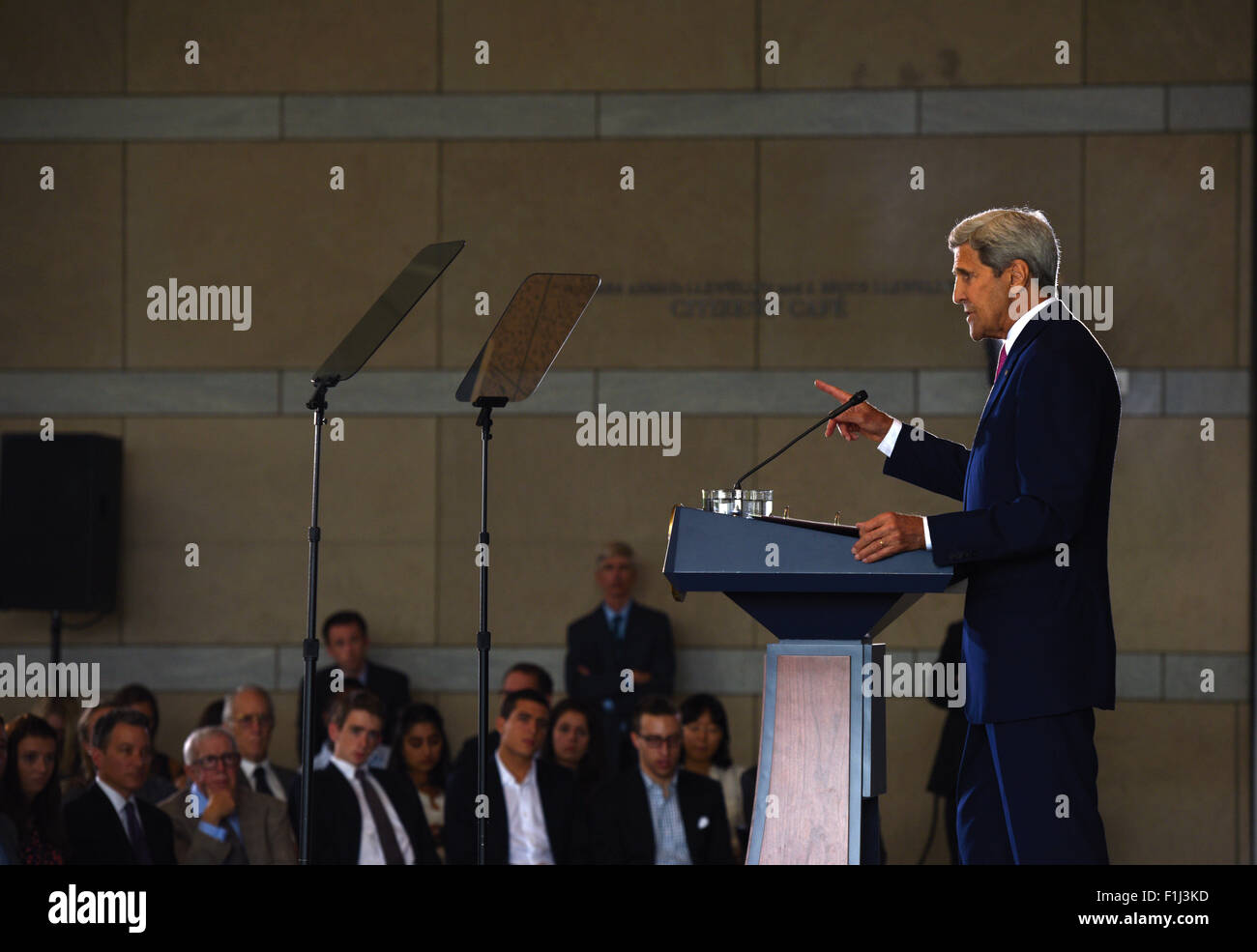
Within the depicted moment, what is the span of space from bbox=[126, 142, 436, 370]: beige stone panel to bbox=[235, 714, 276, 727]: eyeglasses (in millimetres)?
2120

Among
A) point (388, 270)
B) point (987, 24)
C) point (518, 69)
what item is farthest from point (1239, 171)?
point (388, 270)

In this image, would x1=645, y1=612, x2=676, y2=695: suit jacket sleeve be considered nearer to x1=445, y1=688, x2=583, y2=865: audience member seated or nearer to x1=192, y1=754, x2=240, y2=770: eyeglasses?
x1=445, y1=688, x2=583, y2=865: audience member seated

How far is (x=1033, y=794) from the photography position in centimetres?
254

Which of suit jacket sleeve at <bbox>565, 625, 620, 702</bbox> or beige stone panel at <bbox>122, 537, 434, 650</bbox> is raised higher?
beige stone panel at <bbox>122, 537, 434, 650</bbox>

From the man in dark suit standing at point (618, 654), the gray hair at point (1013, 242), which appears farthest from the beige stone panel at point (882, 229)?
the gray hair at point (1013, 242)

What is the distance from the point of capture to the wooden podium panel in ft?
8.66

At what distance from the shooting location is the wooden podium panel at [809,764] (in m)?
2.64

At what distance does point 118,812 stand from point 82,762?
1192 millimetres

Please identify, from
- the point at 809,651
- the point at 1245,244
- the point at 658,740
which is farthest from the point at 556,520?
the point at 809,651

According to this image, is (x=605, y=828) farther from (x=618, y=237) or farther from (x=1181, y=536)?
(x=1181, y=536)

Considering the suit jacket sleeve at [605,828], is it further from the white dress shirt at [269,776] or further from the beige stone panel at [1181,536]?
the beige stone panel at [1181,536]

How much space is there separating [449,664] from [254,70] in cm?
311

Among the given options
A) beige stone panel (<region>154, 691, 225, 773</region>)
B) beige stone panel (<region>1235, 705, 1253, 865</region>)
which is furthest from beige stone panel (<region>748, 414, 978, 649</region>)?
beige stone panel (<region>154, 691, 225, 773</region>)

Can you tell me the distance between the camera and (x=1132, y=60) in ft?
23.7
